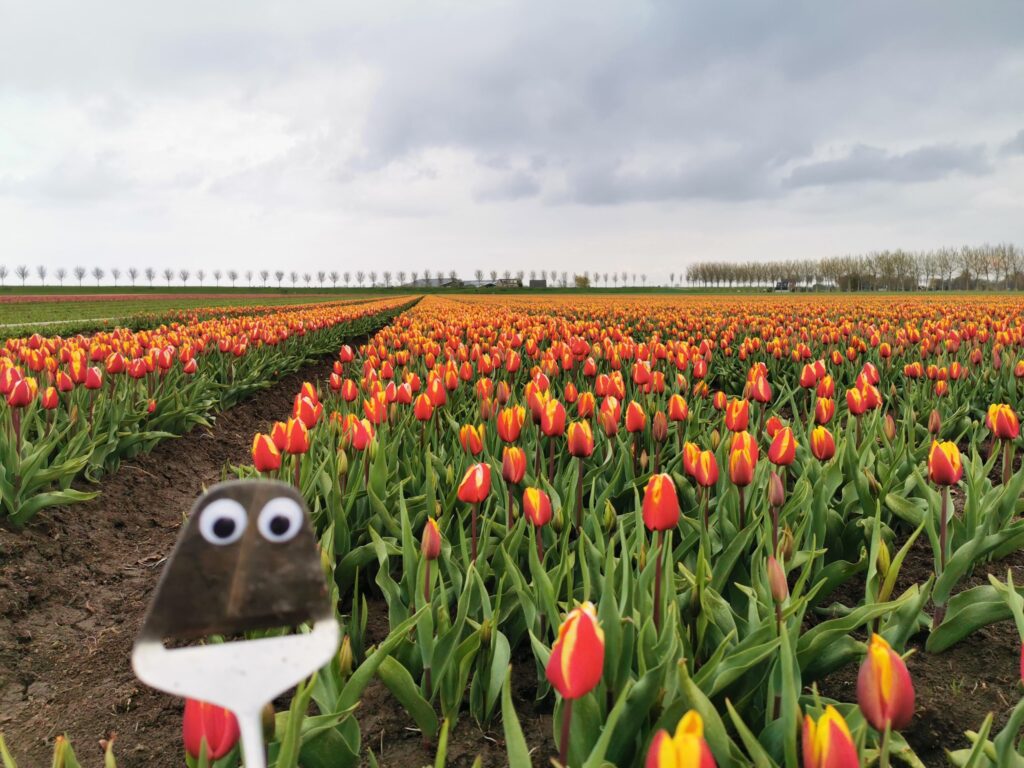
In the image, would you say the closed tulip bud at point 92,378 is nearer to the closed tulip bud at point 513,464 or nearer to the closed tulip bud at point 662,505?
the closed tulip bud at point 513,464

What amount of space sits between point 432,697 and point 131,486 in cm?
381

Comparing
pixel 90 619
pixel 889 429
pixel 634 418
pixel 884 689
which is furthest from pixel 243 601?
pixel 889 429

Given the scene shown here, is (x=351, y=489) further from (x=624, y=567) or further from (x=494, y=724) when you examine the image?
(x=624, y=567)

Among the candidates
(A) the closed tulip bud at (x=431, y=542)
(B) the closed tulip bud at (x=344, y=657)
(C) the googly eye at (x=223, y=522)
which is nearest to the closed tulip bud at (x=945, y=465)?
(A) the closed tulip bud at (x=431, y=542)

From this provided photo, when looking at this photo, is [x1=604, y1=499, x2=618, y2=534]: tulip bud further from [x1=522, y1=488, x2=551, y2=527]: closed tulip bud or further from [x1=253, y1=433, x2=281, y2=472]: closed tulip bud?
[x1=253, y1=433, x2=281, y2=472]: closed tulip bud

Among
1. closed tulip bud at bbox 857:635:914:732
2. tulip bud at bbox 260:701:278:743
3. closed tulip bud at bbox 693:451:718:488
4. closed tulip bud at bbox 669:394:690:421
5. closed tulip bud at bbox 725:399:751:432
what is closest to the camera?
closed tulip bud at bbox 857:635:914:732

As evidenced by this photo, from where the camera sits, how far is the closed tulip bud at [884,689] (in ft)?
3.30

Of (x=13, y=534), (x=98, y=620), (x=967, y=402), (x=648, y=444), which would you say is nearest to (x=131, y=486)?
(x=13, y=534)

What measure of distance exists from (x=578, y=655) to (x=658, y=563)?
2.49 feet

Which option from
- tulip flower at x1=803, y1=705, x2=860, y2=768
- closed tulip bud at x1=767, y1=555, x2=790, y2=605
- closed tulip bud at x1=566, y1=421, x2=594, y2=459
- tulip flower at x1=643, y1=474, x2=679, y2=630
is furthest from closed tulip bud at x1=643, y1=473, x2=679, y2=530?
tulip flower at x1=803, y1=705, x2=860, y2=768

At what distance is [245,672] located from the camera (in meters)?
0.81

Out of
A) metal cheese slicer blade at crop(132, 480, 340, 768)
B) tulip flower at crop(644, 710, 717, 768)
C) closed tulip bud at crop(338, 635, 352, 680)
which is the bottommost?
closed tulip bud at crop(338, 635, 352, 680)

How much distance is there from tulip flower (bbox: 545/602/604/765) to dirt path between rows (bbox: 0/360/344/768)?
1596mm

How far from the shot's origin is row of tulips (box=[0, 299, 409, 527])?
11.8 feet
